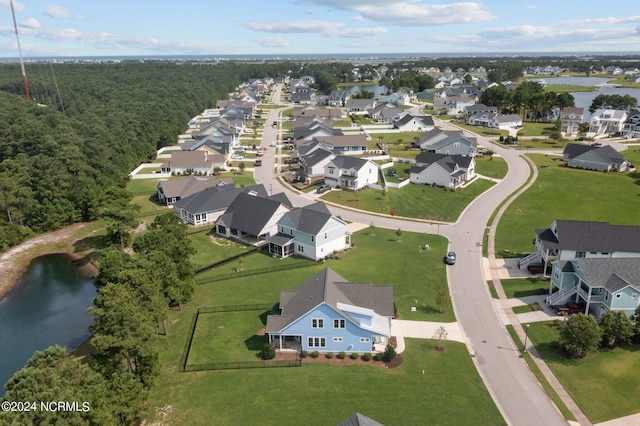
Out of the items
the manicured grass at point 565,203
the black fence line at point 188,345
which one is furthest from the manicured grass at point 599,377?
the black fence line at point 188,345

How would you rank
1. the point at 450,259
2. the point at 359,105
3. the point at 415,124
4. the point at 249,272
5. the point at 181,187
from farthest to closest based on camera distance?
1. the point at 359,105
2. the point at 415,124
3. the point at 181,187
4. the point at 450,259
5. the point at 249,272

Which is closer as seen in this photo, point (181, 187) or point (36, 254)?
point (36, 254)

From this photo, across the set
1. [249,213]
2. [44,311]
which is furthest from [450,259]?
[44,311]

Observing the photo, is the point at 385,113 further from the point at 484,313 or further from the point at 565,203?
the point at 484,313

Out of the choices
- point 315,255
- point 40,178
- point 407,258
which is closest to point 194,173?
point 40,178

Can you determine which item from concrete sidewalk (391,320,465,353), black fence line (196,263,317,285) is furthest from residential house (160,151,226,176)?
concrete sidewalk (391,320,465,353)

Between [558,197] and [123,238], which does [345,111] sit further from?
[123,238]
